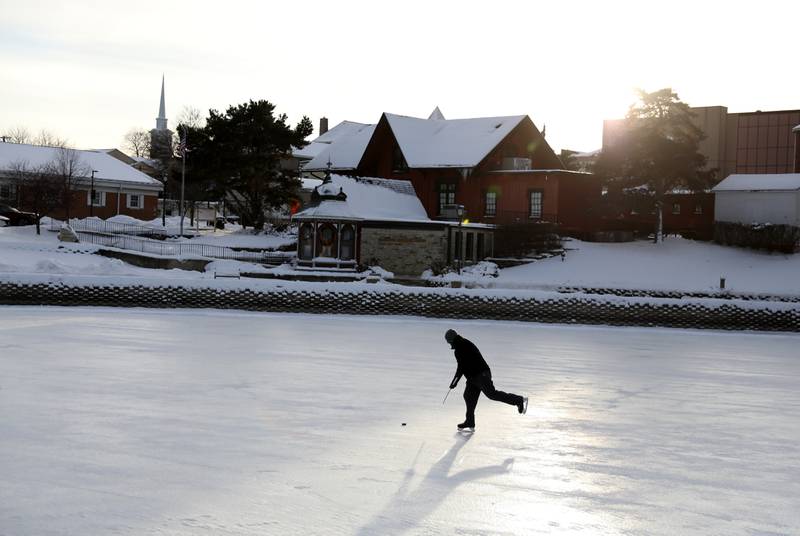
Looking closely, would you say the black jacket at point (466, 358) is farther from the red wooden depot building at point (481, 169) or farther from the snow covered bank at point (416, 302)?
the red wooden depot building at point (481, 169)

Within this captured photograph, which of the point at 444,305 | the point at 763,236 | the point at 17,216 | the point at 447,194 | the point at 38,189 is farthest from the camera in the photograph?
the point at 17,216

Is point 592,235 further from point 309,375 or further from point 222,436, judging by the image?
point 222,436

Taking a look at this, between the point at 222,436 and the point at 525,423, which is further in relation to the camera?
the point at 525,423

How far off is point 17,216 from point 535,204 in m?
33.8

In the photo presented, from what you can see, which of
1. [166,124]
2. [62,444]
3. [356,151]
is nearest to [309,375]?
[62,444]

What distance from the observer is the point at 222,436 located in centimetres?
1115

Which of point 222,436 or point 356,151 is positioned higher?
point 356,151

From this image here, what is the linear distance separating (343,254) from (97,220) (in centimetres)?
2522

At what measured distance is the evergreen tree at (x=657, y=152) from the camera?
51.8 meters

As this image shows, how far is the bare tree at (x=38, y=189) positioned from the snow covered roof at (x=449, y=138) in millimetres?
22499

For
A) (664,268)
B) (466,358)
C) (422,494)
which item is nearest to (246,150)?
(664,268)

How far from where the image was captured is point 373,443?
36.4 ft

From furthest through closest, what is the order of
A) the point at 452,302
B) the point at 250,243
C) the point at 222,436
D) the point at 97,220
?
the point at 97,220 < the point at 250,243 < the point at 452,302 < the point at 222,436

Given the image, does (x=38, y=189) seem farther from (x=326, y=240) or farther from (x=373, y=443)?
(x=373, y=443)
